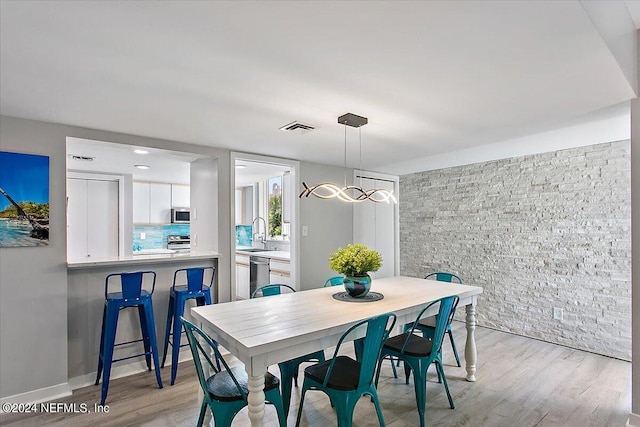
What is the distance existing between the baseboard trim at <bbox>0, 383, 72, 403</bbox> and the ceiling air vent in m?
2.73

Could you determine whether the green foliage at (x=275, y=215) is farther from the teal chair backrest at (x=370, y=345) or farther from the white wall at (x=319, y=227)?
the teal chair backrest at (x=370, y=345)

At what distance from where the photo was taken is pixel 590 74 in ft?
6.59

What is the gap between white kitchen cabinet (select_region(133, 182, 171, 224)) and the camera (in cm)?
586

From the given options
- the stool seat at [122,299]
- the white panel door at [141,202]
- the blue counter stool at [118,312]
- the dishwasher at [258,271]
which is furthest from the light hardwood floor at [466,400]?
the white panel door at [141,202]

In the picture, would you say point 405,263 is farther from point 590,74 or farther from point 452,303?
point 590,74

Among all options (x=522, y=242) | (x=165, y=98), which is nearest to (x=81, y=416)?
(x=165, y=98)

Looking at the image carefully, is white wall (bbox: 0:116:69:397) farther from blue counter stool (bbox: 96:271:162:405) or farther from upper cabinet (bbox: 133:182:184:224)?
upper cabinet (bbox: 133:182:184:224)

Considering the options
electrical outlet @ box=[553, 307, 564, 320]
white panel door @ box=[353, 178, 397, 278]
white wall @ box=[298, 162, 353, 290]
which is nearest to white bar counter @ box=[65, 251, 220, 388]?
white wall @ box=[298, 162, 353, 290]

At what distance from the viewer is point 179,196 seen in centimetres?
646

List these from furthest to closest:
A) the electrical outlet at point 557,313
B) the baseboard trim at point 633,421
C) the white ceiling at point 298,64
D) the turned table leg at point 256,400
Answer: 1. the electrical outlet at point 557,313
2. the baseboard trim at point 633,421
3. the turned table leg at point 256,400
4. the white ceiling at point 298,64

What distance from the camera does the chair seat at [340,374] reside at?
6.09 feet

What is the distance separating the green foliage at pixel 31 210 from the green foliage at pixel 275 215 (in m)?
3.58

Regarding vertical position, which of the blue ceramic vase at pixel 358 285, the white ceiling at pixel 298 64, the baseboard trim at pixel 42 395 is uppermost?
the white ceiling at pixel 298 64

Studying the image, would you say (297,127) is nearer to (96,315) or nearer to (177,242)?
(96,315)
